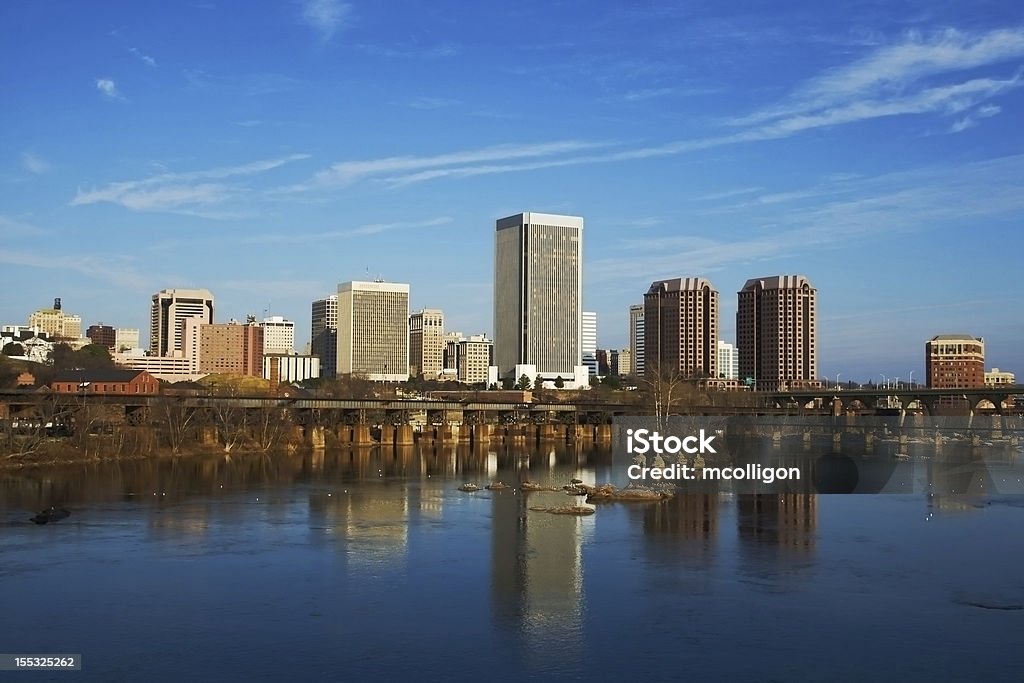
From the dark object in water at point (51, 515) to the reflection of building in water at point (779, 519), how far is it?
1151 inches

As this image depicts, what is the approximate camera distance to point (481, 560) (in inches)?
1534

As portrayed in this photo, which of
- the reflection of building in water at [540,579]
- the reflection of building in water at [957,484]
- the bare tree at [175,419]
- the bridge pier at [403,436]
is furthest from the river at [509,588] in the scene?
the bridge pier at [403,436]

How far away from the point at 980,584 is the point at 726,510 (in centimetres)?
1898

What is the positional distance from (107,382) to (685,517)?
Result: 8282 cm

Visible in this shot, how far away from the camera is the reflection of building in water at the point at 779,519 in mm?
43938

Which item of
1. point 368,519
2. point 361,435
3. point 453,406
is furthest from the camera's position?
point 453,406

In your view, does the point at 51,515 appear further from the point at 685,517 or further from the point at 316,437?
the point at 316,437

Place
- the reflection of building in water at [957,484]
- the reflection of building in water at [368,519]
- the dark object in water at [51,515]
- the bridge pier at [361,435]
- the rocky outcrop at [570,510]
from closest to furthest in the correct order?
the reflection of building in water at [368,519]
the dark object in water at [51,515]
the rocky outcrop at [570,510]
the reflection of building in water at [957,484]
the bridge pier at [361,435]

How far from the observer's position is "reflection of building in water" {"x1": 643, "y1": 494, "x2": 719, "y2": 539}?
150 feet

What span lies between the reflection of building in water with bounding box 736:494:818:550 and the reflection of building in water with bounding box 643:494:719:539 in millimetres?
1347

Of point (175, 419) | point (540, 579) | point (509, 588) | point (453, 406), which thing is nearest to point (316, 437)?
point (175, 419)

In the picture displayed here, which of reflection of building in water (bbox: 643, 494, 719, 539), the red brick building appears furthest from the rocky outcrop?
the red brick building

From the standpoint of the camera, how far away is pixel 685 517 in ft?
165

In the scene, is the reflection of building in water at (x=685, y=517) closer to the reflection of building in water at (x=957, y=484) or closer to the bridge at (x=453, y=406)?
the reflection of building in water at (x=957, y=484)
